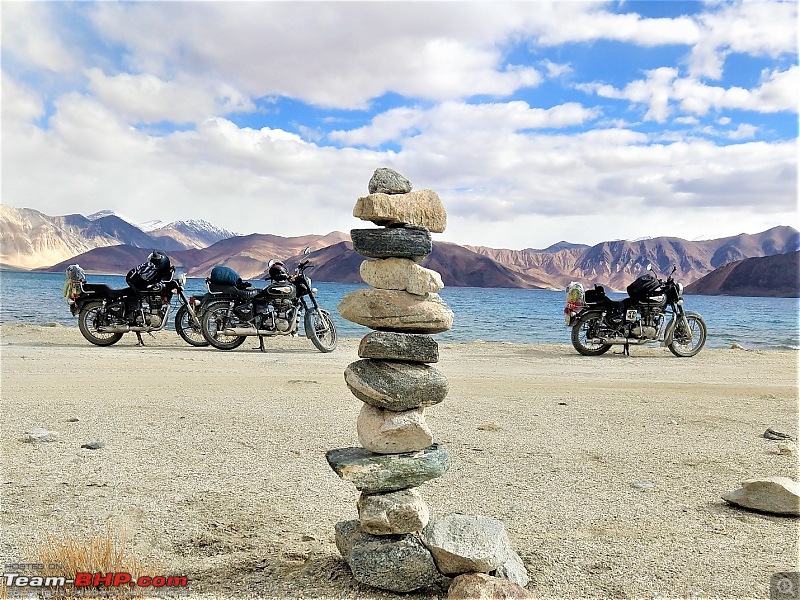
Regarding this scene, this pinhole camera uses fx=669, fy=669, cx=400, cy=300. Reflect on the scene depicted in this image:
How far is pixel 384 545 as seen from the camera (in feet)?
13.1

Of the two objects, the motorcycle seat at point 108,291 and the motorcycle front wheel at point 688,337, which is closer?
the motorcycle seat at point 108,291

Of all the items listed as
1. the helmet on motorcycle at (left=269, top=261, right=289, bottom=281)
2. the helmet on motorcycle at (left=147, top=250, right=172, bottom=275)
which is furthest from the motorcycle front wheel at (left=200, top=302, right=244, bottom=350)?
the helmet on motorcycle at (left=147, top=250, right=172, bottom=275)

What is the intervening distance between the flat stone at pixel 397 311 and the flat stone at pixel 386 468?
813mm

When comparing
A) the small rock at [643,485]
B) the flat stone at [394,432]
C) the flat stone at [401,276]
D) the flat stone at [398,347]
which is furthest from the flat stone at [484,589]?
the small rock at [643,485]

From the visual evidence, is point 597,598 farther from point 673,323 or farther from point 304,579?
point 673,323

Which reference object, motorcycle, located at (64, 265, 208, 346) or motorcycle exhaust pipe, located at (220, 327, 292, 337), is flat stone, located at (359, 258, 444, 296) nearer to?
motorcycle exhaust pipe, located at (220, 327, 292, 337)

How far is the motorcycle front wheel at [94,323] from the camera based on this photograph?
15.4 metres

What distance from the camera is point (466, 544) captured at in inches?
152

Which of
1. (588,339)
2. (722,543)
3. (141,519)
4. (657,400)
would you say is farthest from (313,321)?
(722,543)

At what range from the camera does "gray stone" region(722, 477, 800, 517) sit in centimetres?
493

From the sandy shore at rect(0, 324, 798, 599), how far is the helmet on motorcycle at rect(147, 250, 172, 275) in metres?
4.42

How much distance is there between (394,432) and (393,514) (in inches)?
19.4

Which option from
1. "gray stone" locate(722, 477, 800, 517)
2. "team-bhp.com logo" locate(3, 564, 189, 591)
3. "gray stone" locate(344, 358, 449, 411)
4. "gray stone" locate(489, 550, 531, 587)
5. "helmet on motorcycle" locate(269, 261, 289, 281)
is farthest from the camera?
"helmet on motorcycle" locate(269, 261, 289, 281)

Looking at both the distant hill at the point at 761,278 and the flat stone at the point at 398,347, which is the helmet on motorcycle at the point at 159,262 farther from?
the distant hill at the point at 761,278
